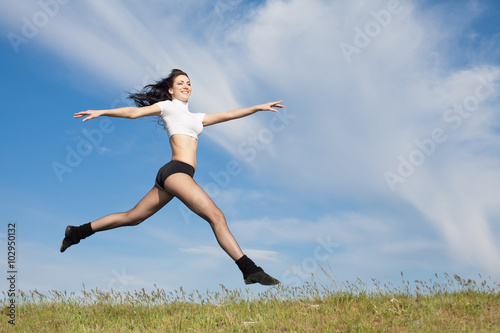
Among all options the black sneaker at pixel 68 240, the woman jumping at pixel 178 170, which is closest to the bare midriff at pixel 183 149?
the woman jumping at pixel 178 170

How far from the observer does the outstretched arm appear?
7.85m

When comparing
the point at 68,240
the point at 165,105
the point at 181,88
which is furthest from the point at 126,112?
the point at 68,240

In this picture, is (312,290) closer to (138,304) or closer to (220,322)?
(220,322)

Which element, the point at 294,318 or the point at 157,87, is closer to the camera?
the point at 294,318

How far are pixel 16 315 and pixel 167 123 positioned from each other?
3961 mm

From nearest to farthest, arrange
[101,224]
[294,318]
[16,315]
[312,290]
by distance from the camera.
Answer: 1. [294,318]
2. [312,290]
3. [16,315]
4. [101,224]

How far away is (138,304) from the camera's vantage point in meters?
7.08

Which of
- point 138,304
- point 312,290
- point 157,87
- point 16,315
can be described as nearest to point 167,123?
point 157,87

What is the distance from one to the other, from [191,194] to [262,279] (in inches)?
62.2

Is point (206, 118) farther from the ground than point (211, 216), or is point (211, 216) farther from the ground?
point (206, 118)

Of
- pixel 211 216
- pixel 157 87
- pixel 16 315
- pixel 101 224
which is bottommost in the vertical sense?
pixel 16 315

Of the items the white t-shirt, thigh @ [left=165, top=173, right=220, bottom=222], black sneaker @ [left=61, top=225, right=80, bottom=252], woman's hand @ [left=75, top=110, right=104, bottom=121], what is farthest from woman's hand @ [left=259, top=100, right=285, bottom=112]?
black sneaker @ [left=61, top=225, right=80, bottom=252]

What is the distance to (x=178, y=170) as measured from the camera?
6.85 m

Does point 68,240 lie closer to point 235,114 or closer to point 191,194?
point 191,194
